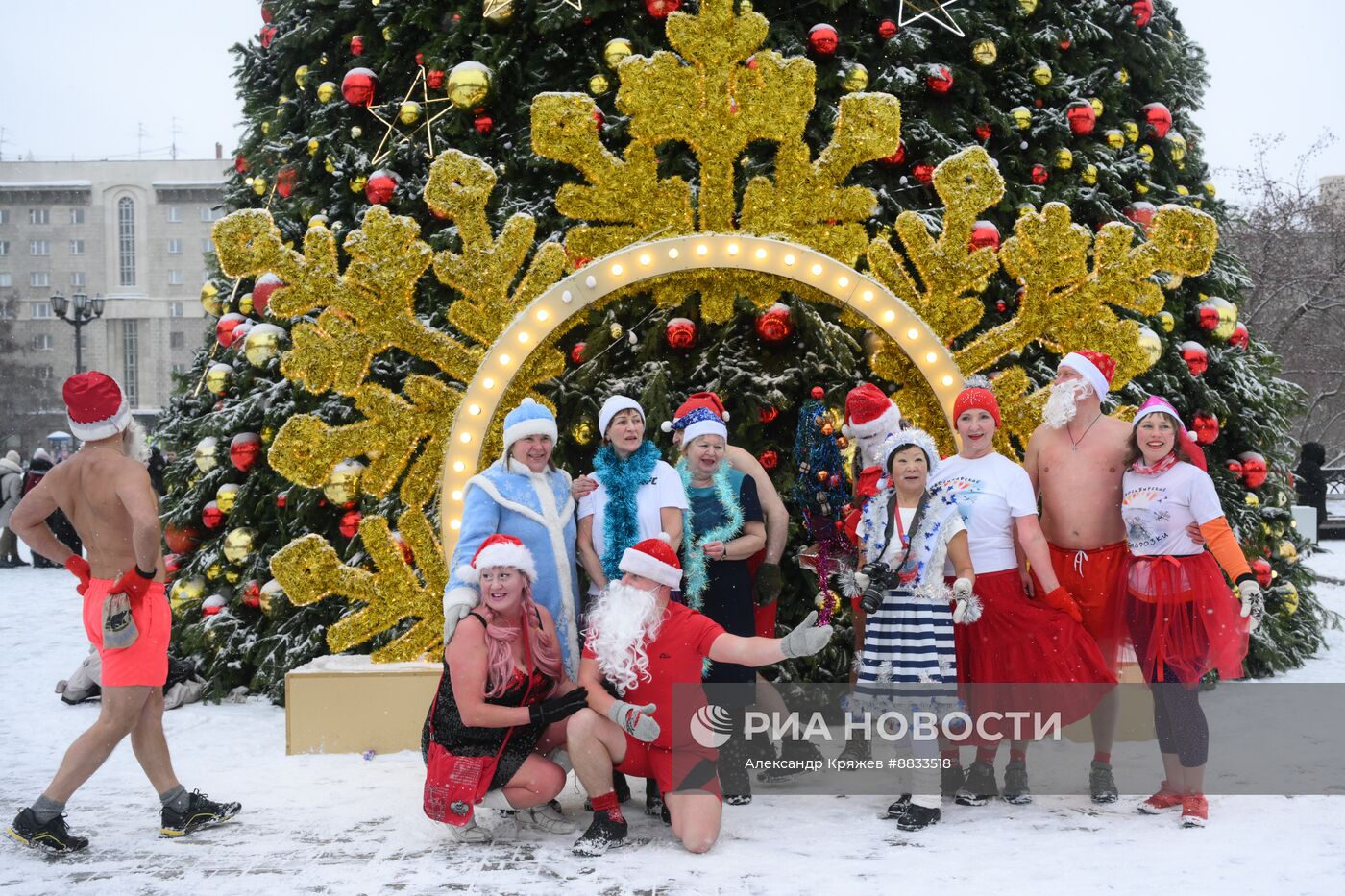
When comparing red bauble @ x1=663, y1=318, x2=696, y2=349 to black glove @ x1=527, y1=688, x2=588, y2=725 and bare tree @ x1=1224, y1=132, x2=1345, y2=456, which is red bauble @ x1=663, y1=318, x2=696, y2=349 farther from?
bare tree @ x1=1224, y1=132, x2=1345, y2=456

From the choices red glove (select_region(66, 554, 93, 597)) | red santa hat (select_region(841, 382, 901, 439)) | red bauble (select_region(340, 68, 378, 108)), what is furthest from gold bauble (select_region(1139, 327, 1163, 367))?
red glove (select_region(66, 554, 93, 597))

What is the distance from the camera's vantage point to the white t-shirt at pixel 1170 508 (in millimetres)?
4371

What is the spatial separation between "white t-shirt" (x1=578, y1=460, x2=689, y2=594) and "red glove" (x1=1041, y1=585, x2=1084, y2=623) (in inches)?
57.4

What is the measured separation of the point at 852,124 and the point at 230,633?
4.52m

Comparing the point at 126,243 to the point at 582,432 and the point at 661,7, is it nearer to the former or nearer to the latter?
the point at 661,7

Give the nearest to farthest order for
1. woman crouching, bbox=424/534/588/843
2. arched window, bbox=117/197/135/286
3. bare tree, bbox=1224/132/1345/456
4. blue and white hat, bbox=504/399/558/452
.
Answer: woman crouching, bbox=424/534/588/843, blue and white hat, bbox=504/399/558/452, bare tree, bbox=1224/132/1345/456, arched window, bbox=117/197/135/286

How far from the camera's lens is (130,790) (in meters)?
4.80

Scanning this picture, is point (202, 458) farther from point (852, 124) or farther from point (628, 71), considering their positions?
point (852, 124)

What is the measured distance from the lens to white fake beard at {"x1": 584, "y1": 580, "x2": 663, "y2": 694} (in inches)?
161

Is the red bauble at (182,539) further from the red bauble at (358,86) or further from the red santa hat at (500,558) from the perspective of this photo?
the red santa hat at (500,558)

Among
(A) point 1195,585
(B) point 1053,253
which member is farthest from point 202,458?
(A) point 1195,585

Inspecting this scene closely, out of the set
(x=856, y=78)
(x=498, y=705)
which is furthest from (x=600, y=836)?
(x=856, y=78)

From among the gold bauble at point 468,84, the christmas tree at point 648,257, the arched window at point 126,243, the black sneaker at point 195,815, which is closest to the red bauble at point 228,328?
the christmas tree at point 648,257

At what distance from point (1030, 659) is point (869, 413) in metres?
1.16
